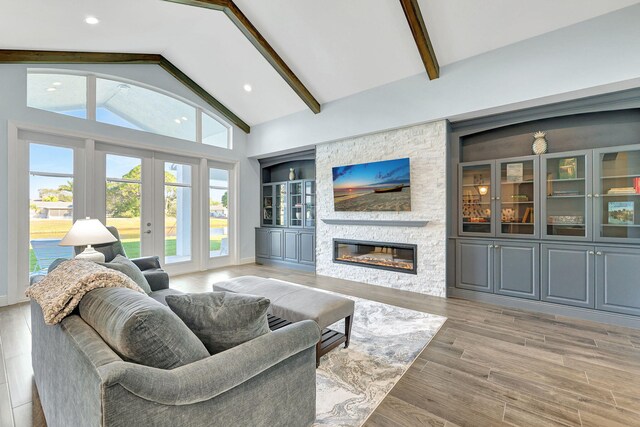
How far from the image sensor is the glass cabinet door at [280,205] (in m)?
6.72

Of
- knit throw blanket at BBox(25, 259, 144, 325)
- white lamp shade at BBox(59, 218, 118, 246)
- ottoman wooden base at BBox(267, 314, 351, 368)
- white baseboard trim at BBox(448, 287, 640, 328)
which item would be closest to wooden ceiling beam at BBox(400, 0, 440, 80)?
white baseboard trim at BBox(448, 287, 640, 328)

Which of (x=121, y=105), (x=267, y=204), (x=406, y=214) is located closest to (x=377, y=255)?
(x=406, y=214)

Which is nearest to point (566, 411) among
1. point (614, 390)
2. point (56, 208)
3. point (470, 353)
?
point (614, 390)

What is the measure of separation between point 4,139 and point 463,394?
600 centimetres

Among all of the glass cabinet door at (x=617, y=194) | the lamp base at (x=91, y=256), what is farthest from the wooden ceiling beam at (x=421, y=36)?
the lamp base at (x=91, y=256)

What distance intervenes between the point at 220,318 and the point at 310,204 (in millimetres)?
4928

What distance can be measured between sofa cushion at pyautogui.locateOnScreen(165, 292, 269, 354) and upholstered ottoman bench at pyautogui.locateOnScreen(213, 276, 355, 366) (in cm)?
99

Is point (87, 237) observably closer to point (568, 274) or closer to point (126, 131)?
point (126, 131)

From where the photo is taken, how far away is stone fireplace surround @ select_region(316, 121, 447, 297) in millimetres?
4309

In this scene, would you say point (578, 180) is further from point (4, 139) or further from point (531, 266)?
point (4, 139)

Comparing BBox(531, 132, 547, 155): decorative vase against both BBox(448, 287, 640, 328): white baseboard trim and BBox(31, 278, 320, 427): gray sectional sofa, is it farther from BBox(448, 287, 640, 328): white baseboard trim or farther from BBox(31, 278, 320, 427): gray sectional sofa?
BBox(31, 278, 320, 427): gray sectional sofa

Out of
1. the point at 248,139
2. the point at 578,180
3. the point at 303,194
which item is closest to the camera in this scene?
the point at 578,180

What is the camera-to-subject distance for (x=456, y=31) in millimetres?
3562

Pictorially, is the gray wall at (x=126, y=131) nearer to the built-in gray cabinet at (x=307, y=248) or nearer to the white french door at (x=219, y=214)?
the white french door at (x=219, y=214)
